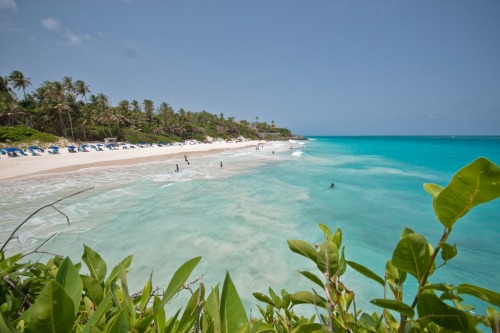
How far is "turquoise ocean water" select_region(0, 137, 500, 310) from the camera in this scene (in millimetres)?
7152

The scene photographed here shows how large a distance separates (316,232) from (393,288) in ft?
31.6

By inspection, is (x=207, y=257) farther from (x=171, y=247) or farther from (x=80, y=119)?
(x=80, y=119)

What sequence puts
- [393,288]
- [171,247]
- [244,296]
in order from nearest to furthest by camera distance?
[393,288], [244,296], [171,247]

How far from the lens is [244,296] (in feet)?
19.8

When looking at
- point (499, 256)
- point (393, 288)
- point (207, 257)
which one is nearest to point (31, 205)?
point (207, 257)

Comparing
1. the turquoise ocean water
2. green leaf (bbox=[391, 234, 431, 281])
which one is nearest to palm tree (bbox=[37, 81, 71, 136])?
the turquoise ocean water

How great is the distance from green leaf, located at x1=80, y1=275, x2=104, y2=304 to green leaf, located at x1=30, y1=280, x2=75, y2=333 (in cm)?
78

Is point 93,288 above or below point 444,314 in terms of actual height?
below

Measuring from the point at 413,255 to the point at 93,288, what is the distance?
152 cm

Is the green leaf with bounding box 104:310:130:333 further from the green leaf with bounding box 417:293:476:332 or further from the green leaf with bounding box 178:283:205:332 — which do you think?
the green leaf with bounding box 417:293:476:332

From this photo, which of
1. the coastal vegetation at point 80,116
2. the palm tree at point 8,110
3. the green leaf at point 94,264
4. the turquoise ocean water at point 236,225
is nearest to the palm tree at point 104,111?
the coastal vegetation at point 80,116

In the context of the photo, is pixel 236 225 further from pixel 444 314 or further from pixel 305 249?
pixel 444 314

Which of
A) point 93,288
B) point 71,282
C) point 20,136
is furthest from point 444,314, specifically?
point 20,136

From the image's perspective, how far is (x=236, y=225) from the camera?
408 inches
